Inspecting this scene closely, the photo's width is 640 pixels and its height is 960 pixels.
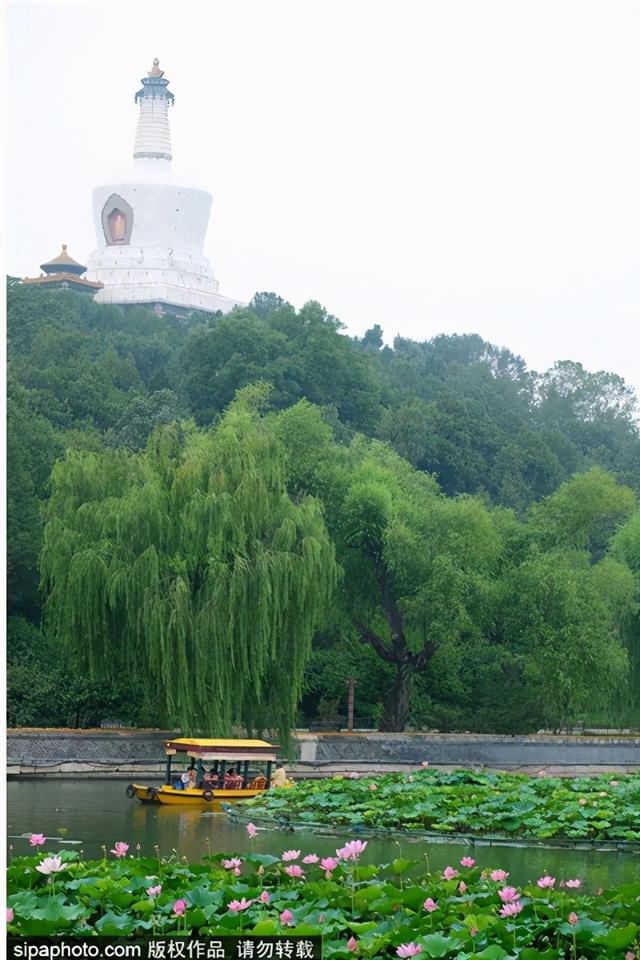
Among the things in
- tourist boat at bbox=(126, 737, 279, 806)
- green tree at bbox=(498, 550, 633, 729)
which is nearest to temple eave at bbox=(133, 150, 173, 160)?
green tree at bbox=(498, 550, 633, 729)

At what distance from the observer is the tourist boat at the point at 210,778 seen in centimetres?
1414

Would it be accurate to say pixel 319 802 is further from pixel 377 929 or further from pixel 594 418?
pixel 594 418

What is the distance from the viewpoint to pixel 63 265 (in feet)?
178

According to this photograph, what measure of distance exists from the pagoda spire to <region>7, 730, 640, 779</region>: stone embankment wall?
36.0m

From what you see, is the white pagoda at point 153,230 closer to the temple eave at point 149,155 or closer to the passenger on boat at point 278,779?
the temple eave at point 149,155

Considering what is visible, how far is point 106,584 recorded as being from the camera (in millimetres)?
17281

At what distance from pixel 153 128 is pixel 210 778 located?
42.8 m

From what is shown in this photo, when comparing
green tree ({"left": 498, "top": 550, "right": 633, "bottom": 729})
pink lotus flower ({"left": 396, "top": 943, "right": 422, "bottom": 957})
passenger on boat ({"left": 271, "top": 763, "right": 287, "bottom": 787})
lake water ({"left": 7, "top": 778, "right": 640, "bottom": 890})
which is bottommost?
lake water ({"left": 7, "top": 778, "right": 640, "bottom": 890})

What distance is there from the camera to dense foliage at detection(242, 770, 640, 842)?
10.7 metres

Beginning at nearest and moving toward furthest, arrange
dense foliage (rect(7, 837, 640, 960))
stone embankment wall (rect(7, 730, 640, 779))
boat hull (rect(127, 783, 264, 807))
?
dense foliage (rect(7, 837, 640, 960)), boat hull (rect(127, 783, 264, 807)), stone embankment wall (rect(7, 730, 640, 779))

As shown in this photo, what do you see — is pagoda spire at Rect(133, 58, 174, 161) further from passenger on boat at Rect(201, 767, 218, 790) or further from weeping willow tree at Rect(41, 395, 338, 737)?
passenger on boat at Rect(201, 767, 218, 790)

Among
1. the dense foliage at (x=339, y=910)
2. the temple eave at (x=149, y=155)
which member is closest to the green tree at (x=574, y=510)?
the dense foliage at (x=339, y=910)

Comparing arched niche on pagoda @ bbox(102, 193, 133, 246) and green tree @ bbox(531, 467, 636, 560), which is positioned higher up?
arched niche on pagoda @ bbox(102, 193, 133, 246)

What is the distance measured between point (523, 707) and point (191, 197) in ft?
116
